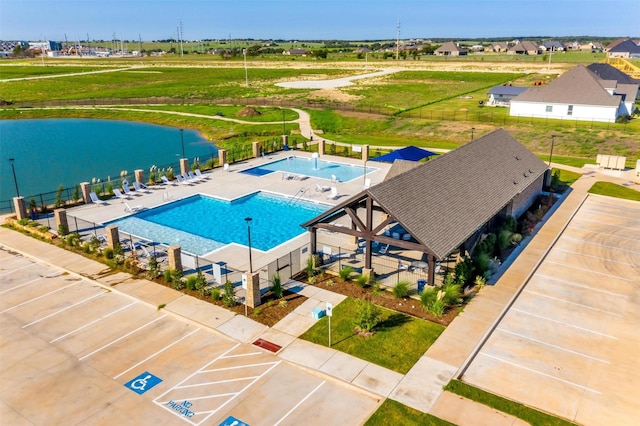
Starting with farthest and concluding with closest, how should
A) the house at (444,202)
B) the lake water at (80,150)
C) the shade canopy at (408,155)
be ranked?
1. the lake water at (80,150)
2. the shade canopy at (408,155)
3. the house at (444,202)

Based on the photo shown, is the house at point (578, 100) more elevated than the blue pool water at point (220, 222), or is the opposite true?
the house at point (578, 100)

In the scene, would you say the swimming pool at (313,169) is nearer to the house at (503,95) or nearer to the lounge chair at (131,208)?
the lounge chair at (131,208)

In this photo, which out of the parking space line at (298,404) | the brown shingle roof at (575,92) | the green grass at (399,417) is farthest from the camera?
the brown shingle roof at (575,92)

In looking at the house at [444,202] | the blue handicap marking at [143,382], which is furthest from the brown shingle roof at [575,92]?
the blue handicap marking at [143,382]

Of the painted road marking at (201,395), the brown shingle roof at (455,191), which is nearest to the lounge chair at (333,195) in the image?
the brown shingle roof at (455,191)

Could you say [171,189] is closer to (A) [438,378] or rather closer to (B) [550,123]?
(A) [438,378]

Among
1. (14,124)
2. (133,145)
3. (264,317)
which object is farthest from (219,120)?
(264,317)

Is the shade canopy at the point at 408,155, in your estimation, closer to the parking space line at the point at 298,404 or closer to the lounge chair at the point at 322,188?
the lounge chair at the point at 322,188

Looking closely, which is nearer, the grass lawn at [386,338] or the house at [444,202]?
the grass lawn at [386,338]

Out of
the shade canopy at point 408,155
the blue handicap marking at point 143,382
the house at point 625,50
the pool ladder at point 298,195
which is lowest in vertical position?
the blue handicap marking at point 143,382
